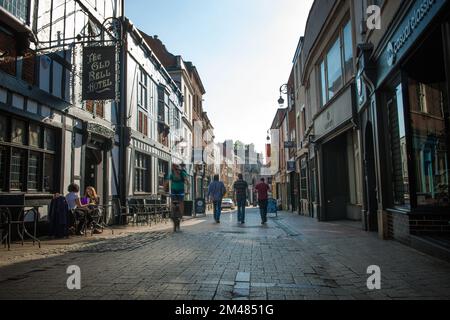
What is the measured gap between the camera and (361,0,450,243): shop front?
6.19 m

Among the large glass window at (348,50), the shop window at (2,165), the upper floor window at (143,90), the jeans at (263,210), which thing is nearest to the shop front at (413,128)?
the large glass window at (348,50)

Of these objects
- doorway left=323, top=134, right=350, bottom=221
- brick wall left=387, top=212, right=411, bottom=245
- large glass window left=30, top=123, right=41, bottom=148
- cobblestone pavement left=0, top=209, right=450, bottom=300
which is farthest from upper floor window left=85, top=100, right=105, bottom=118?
brick wall left=387, top=212, right=411, bottom=245

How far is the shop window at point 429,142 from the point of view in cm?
664

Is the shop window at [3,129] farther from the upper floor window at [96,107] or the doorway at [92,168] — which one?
the doorway at [92,168]

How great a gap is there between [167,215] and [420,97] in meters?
13.5

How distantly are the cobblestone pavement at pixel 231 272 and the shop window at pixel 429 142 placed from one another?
1095 millimetres

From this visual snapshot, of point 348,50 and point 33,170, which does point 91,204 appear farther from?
point 348,50

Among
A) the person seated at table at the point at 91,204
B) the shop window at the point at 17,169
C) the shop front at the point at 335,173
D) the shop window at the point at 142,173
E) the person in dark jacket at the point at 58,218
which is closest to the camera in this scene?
the shop window at the point at 17,169

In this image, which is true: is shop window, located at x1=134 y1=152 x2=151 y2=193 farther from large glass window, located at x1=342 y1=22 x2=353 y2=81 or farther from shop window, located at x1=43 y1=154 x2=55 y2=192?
large glass window, located at x1=342 y1=22 x2=353 y2=81

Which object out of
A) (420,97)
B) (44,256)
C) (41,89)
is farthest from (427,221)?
(41,89)

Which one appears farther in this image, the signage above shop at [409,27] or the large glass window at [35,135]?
the large glass window at [35,135]

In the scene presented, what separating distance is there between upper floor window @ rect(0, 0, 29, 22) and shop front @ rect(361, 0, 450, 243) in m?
7.62

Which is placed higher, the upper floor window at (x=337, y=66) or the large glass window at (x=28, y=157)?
the upper floor window at (x=337, y=66)

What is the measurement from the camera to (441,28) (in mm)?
5059
